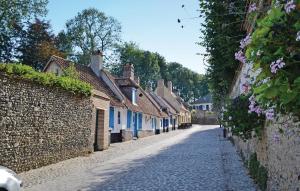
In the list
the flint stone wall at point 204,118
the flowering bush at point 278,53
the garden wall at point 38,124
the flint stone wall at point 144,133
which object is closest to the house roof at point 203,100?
the flint stone wall at point 204,118

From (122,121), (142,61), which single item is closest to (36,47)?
(122,121)

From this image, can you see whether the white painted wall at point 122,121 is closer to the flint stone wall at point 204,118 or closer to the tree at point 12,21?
the tree at point 12,21

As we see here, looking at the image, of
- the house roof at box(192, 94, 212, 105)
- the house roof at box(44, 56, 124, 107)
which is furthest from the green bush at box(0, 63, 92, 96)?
the house roof at box(192, 94, 212, 105)

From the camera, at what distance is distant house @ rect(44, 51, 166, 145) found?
23.1 metres

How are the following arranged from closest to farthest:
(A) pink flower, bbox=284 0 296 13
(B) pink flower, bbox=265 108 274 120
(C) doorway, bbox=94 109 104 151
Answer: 1. (A) pink flower, bbox=284 0 296 13
2. (B) pink flower, bbox=265 108 274 120
3. (C) doorway, bbox=94 109 104 151

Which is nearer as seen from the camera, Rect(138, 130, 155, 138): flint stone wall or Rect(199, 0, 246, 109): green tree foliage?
→ Rect(199, 0, 246, 109): green tree foliage

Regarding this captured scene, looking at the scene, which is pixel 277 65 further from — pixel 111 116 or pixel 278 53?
pixel 111 116

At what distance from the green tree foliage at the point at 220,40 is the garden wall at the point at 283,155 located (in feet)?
15.9

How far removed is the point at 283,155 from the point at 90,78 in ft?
79.0

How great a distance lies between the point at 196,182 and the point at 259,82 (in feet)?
27.5

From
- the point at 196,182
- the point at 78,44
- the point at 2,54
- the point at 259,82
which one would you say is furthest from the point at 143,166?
the point at 78,44

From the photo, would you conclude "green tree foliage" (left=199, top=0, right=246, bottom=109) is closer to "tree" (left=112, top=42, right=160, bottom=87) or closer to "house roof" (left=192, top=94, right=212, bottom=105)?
"tree" (left=112, top=42, right=160, bottom=87)

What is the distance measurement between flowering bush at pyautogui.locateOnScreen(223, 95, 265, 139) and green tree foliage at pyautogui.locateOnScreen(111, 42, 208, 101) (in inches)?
2133

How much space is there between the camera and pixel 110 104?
2908 centimetres
